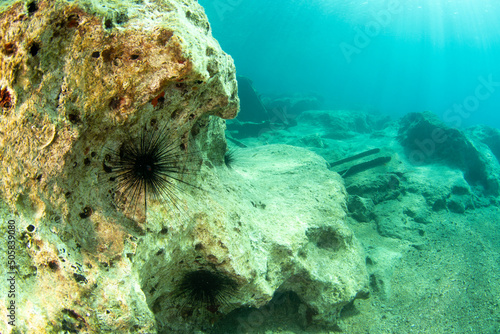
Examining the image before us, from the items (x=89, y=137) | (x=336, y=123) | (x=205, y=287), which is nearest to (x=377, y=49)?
(x=336, y=123)

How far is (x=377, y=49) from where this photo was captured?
96.6 meters

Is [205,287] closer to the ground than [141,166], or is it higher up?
closer to the ground

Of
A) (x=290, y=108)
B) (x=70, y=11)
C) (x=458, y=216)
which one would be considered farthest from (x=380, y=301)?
(x=290, y=108)

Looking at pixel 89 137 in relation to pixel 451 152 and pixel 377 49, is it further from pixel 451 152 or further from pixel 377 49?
pixel 377 49

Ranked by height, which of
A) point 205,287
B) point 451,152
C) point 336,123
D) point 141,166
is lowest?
point 336,123

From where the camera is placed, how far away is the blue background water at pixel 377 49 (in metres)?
57.5

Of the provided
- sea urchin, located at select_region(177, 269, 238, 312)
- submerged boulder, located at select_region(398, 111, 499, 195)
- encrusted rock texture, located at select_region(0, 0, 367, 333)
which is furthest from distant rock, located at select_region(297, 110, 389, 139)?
encrusted rock texture, located at select_region(0, 0, 367, 333)

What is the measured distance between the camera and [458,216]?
21.5ft

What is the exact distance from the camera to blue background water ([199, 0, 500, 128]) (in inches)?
2264

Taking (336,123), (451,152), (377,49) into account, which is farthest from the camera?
(377,49)

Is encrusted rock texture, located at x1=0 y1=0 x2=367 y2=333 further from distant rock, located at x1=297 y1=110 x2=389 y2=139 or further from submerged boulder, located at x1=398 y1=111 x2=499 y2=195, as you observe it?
distant rock, located at x1=297 y1=110 x2=389 y2=139

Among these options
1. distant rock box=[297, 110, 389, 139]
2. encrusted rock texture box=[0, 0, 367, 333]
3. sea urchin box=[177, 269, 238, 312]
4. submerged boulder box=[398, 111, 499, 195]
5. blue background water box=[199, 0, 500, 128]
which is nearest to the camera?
encrusted rock texture box=[0, 0, 367, 333]

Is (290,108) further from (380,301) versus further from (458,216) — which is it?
(380,301)

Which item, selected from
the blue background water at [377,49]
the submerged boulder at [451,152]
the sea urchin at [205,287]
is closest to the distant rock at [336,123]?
the submerged boulder at [451,152]
